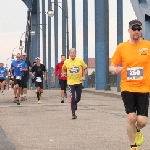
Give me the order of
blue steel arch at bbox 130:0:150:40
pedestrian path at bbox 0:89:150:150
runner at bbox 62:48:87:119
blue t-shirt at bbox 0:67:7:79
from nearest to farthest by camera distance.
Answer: pedestrian path at bbox 0:89:150:150, runner at bbox 62:48:87:119, blue steel arch at bbox 130:0:150:40, blue t-shirt at bbox 0:67:7:79

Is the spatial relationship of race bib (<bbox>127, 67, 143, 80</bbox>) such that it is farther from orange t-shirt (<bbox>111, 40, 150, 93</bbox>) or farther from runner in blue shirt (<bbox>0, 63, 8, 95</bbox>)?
runner in blue shirt (<bbox>0, 63, 8, 95</bbox>)

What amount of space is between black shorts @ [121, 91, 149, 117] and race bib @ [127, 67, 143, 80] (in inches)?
8.0

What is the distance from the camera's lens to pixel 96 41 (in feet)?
113

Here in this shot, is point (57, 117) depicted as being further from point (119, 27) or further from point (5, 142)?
point (119, 27)

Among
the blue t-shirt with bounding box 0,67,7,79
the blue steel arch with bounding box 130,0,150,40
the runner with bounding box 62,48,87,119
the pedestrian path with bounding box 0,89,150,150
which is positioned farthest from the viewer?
the blue t-shirt with bounding box 0,67,7,79

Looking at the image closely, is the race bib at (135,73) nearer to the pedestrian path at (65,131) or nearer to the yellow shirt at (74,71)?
the pedestrian path at (65,131)

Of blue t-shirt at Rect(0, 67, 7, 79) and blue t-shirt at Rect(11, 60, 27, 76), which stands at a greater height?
blue t-shirt at Rect(11, 60, 27, 76)

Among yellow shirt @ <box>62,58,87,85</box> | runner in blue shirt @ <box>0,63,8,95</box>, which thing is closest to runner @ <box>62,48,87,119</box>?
yellow shirt @ <box>62,58,87,85</box>

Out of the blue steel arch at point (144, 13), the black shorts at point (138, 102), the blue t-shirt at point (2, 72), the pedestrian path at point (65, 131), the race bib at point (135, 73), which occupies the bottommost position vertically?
the pedestrian path at point (65, 131)

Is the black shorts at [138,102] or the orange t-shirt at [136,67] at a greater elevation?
the orange t-shirt at [136,67]

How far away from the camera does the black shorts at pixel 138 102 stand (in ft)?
25.0

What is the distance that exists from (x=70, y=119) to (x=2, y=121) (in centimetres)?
143

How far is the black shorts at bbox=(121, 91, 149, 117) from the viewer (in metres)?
7.62

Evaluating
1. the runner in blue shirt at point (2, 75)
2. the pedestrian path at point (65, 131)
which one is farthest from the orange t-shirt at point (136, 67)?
the runner in blue shirt at point (2, 75)
